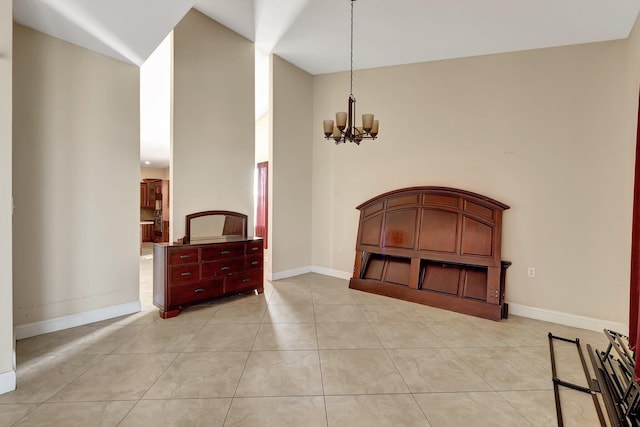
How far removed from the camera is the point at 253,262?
4.14m

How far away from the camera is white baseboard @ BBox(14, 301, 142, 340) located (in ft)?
9.11

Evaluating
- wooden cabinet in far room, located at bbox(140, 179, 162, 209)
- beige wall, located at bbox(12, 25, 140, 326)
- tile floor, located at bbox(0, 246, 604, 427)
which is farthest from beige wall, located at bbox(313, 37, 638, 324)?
wooden cabinet in far room, located at bbox(140, 179, 162, 209)

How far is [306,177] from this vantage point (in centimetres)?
547

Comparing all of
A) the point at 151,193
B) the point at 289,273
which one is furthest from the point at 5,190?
the point at 151,193

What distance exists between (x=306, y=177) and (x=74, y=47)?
348 cm

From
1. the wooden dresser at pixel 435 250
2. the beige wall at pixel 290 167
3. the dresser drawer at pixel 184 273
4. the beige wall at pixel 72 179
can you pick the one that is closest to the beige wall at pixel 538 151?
the wooden dresser at pixel 435 250

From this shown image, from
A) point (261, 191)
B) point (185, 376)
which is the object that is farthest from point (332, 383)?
point (261, 191)

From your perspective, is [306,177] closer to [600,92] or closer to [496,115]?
[496,115]

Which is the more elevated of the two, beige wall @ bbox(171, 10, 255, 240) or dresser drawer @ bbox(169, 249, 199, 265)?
beige wall @ bbox(171, 10, 255, 240)

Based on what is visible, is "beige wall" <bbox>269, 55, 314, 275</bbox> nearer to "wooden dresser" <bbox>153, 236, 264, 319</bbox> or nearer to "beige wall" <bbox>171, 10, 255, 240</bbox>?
"beige wall" <bbox>171, 10, 255, 240</bbox>

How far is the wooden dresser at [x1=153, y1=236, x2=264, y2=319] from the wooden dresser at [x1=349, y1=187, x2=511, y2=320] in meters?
1.62

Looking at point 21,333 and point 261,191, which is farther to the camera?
point 261,191

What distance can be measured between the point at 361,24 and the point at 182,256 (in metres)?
3.57

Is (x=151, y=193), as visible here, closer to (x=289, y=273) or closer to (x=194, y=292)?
(x=289, y=273)
